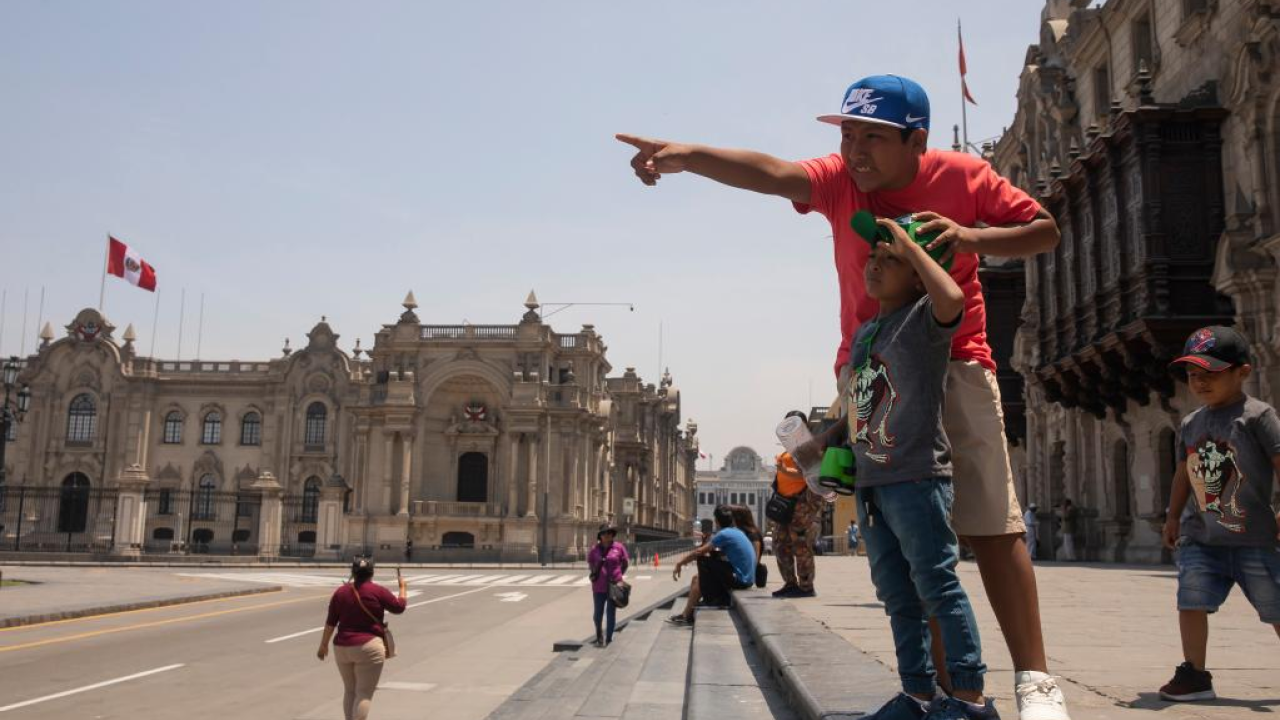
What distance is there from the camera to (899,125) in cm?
338

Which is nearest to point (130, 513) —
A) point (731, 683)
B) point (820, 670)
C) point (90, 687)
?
point (90, 687)

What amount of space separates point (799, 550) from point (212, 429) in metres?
59.5

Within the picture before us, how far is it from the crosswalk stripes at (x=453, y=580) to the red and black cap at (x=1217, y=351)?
2545 centimetres

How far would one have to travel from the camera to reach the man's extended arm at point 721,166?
360 cm

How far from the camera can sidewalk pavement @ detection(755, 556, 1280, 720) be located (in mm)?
3955

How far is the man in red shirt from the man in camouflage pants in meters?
8.02

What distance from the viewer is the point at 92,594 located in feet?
70.8

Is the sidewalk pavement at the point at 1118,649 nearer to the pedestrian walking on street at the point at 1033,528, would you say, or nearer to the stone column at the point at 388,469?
the pedestrian walking on street at the point at 1033,528

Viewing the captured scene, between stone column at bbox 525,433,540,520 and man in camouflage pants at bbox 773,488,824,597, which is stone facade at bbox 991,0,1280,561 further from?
stone column at bbox 525,433,540,520

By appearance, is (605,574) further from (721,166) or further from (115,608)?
(721,166)

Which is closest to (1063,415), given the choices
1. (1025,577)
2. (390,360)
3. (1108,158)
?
(1108,158)

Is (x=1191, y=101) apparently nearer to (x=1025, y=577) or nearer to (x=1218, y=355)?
(x=1218, y=355)

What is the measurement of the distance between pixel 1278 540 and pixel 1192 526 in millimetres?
361

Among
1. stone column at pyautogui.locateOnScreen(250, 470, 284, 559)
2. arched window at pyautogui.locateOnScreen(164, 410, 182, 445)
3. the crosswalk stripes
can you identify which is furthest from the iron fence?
the crosswalk stripes
